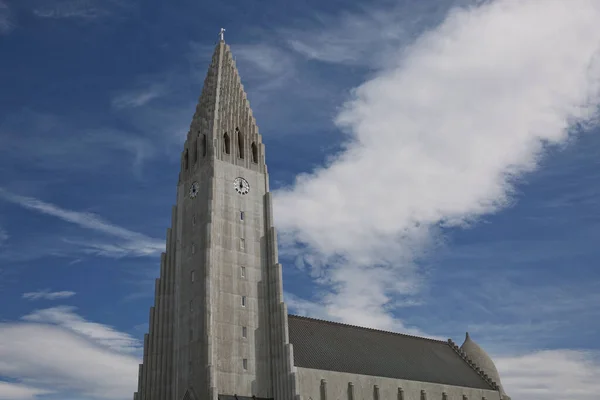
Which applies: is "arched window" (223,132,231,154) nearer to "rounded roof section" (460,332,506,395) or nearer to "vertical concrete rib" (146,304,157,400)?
"vertical concrete rib" (146,304,157,400)

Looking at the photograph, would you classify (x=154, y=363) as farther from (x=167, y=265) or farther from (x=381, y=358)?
(x=381, y=358)

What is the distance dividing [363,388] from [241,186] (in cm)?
2575

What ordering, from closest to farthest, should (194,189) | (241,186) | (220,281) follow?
(220,281), (241,186), (194,189)

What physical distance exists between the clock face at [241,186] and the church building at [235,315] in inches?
5.1

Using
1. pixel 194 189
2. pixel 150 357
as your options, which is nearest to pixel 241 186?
pixel 194 189

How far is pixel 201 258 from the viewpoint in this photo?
6956 centimetres

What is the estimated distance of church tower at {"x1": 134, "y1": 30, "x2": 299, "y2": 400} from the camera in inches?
2579

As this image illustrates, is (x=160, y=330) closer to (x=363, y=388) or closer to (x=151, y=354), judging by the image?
(x=151, y=354)

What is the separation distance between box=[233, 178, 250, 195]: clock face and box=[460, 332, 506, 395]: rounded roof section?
143 ft

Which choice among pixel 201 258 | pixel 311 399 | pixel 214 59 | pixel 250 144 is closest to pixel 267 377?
pixel 311 399

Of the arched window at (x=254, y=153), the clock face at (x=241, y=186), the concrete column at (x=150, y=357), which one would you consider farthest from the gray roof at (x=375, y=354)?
the arched window at (x=254, y=153)

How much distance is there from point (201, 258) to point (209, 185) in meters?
8.21

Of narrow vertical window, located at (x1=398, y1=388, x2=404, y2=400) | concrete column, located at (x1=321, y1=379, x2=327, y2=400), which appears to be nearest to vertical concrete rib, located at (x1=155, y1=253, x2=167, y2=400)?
concrete column, located at (x1=321, y1=379, x2=327, y2=400)

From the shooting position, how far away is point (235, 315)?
67.9 metres
